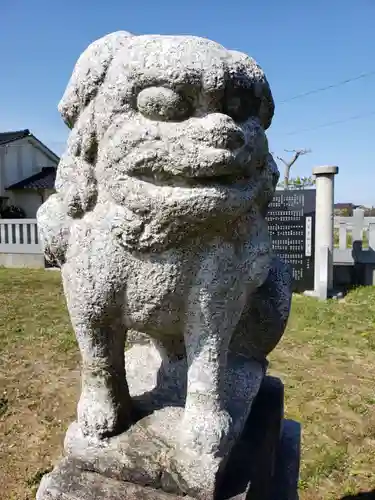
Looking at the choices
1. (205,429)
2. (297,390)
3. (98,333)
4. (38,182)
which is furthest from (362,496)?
(38,182)

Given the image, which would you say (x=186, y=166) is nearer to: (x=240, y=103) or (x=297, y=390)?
(x=240, y=103)

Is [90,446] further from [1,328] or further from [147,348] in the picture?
[1,328]

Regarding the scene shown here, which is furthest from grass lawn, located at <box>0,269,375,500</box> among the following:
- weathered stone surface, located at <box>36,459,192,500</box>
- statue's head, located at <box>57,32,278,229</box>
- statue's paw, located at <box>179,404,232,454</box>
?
statue's head, located at <box>57,32,278,229</box>

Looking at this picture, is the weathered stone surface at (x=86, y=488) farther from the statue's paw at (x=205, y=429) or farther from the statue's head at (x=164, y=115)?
the statue's head at (x=164, y=115)

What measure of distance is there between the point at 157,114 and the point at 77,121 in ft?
0.69

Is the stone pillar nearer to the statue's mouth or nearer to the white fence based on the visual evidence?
the white fence

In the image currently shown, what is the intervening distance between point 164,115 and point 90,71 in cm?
20

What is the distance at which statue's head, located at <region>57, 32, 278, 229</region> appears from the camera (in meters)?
0.87

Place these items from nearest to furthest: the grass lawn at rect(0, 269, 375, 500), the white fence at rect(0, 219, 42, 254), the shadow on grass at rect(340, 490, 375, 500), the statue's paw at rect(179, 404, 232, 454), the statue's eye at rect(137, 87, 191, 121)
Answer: the statue's eye at rect(137, 87, 191, 121), the statue's paw at rect(179, 404, 232, 454), the shadow on grass at rect(340, 490, 375, 500), the grass lawn at rect(0, 269, 375, 500), the white fence at rect(0, 219, 42, 254)

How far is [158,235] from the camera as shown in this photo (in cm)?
92

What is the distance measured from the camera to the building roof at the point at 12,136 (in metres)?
14.2

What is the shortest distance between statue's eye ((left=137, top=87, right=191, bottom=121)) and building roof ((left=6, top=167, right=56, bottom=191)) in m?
13.2

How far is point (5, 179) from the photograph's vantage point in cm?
1420

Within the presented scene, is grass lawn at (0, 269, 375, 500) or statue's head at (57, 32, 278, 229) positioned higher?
statue's head at (57, 32, 278, 229)
